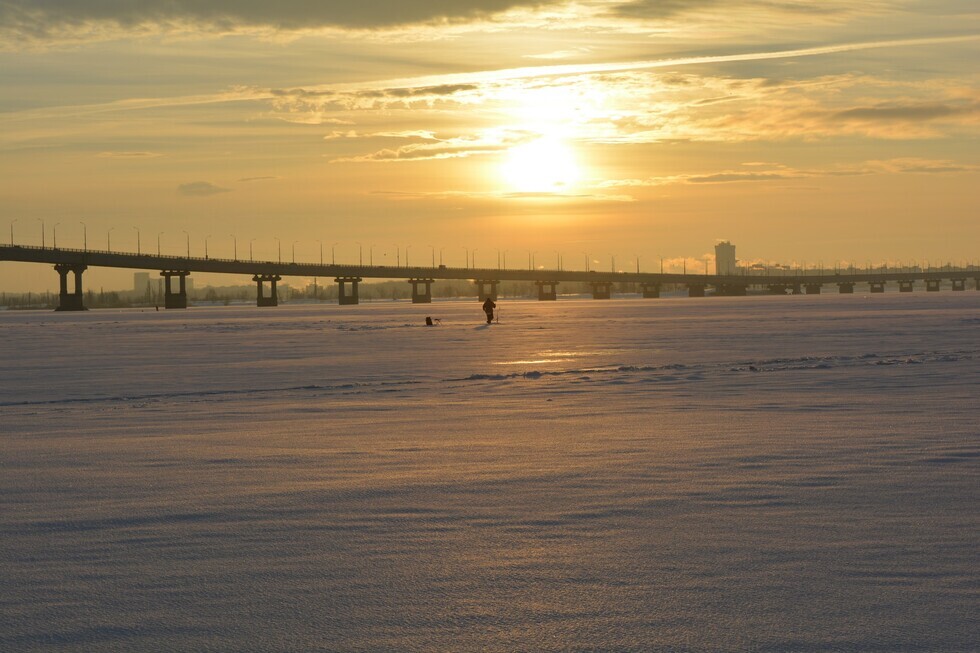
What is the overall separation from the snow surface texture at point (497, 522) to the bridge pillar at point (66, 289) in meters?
173

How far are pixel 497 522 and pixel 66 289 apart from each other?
7576 inches

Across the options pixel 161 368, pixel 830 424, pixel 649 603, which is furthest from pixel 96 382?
pixel 649 603

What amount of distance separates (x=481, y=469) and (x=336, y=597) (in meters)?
4.95

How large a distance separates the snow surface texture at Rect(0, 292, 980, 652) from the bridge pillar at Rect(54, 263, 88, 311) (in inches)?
6827

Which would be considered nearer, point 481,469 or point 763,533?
point 763,533

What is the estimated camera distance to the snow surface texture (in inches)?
234

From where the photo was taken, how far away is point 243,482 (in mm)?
10711

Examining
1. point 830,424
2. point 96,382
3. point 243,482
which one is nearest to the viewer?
point 243,482

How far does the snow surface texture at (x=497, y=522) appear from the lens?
5949mm

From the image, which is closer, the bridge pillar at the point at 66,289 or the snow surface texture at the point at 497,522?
the snow surface texture at the point at 497,522

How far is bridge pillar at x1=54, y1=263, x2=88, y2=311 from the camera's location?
182 metres

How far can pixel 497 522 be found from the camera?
28.3ft

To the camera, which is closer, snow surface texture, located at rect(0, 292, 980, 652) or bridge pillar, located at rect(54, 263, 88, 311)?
snow surface texture, located at rect(0, 292, 980, 652)

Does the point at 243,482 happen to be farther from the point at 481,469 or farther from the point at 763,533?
the point at 763,533
